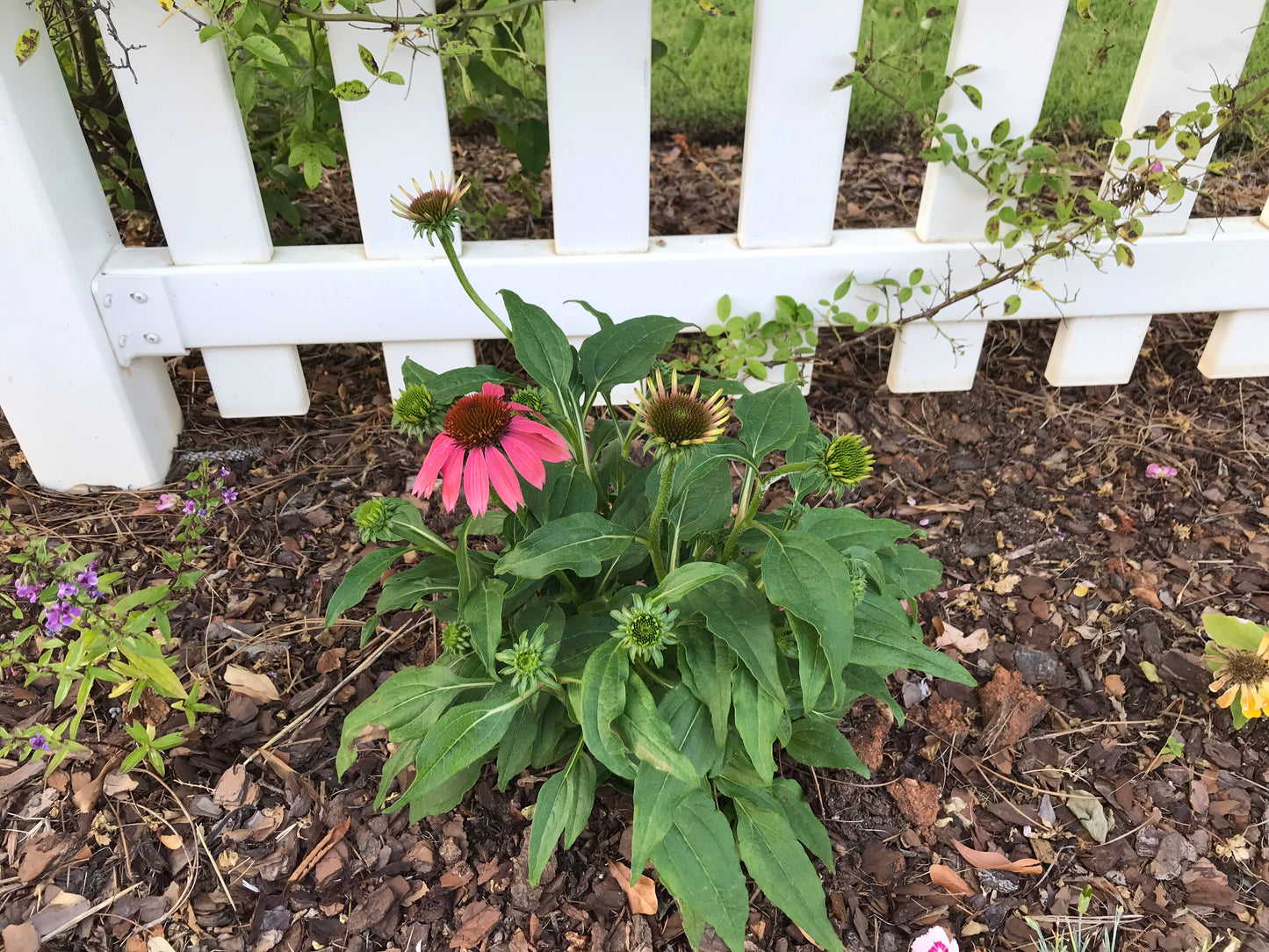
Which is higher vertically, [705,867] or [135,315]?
[135,315]

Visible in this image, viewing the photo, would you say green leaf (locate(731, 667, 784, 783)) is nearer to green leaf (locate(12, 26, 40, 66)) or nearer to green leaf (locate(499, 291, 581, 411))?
green leaf (locate(499, 291, 581, 411))

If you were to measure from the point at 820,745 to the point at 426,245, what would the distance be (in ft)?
3.87

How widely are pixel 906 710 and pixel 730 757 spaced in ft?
1.59

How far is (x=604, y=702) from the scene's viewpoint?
1032mm

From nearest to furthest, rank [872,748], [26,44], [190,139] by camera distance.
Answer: [26,44]
[872,748]
[190,139]

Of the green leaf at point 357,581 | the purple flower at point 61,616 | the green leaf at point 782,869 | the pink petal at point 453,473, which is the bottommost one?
the green leaf at point 782,869

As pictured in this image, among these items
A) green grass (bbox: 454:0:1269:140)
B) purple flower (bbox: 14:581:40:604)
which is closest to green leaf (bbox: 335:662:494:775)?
purple flower (bbox: 14:581:40:604)

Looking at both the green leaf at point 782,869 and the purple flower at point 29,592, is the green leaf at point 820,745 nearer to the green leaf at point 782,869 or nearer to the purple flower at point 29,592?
the green leaf at point 782,869

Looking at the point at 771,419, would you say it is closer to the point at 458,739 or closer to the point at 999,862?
the point at 458,739

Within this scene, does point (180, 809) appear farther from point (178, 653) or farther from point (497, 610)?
point (497, 610)

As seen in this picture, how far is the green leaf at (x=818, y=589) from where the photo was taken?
97cm

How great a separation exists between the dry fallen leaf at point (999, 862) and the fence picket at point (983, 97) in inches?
42.5

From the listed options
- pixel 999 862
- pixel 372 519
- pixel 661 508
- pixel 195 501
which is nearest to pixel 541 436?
pixel 661 508

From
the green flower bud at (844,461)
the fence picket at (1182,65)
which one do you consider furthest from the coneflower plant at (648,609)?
the fence picket at (1182,65)
